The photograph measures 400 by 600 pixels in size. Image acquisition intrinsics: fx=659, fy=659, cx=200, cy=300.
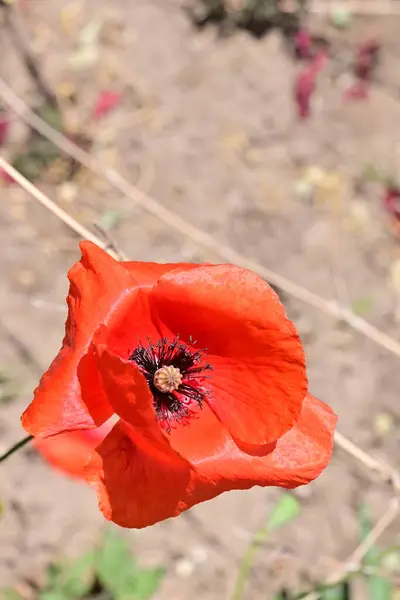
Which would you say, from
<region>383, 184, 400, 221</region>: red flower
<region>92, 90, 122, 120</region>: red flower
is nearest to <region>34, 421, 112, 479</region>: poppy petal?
<region>92, 90, 122, 120</region>: red flower

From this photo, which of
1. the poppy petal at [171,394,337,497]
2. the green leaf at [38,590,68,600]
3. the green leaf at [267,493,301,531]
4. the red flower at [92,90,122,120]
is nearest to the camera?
the poppy petal at [171,394,337,497]

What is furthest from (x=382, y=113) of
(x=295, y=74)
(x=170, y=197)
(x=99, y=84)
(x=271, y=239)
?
(x=99, y=84)

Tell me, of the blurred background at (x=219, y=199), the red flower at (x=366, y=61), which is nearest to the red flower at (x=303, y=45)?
the blurred background at (x=219, y=199)

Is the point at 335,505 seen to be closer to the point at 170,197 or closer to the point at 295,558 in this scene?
the point at 295,558

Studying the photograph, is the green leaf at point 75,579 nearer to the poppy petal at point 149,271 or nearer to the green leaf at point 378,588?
the green leaf at point 378,588

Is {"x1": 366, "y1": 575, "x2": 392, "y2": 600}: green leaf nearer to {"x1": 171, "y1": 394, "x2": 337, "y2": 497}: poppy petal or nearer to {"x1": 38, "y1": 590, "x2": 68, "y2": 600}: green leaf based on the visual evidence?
{"x1": 38, "y1": 590, "x2": 68, "y2": 600}: green leaf

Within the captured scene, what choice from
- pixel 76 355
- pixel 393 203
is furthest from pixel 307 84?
pixel 76 355
